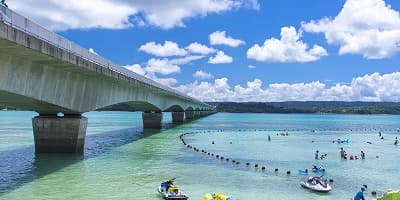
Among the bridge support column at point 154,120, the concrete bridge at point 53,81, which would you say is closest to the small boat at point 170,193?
the concrete bridge at point 53,81

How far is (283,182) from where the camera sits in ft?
106

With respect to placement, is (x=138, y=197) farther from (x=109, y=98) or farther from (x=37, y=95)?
(x=109, y=98)

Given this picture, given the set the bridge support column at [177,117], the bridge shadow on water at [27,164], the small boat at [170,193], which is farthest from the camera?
the bridge support column at [177,117]

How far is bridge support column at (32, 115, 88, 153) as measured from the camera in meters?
42.7

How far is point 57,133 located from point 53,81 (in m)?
8.91

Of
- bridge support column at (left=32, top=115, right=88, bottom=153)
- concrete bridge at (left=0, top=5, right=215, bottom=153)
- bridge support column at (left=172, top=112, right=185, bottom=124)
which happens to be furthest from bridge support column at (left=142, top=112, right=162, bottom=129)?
bridge support column at (left=32, top=115, right=88, bottom=153)

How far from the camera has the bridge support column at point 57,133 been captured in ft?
140

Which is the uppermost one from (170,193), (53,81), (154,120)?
(53,81)

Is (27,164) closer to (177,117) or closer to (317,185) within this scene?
(317,185)

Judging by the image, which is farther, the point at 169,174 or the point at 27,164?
the point at 27,164

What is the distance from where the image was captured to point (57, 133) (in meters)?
43.3

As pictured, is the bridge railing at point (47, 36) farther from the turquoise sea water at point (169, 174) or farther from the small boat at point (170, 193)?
the small boat at point (170, 193)

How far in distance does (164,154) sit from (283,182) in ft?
62.5

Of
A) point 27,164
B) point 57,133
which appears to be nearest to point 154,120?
point 57,133
